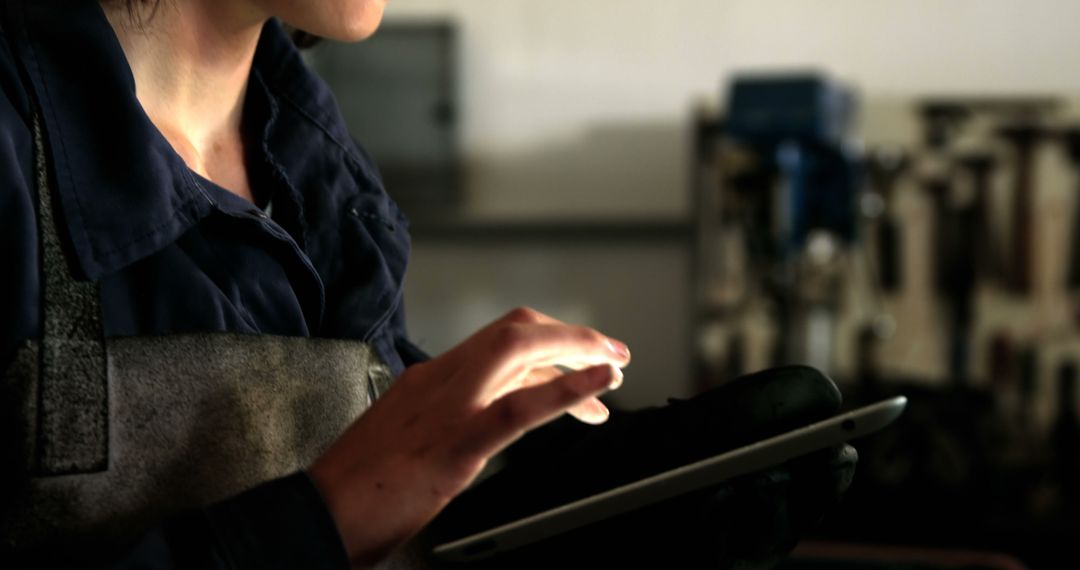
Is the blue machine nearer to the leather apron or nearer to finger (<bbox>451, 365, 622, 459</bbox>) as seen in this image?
the leather apron

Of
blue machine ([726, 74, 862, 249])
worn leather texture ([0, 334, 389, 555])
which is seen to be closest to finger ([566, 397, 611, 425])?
worn leather texture ([0, 334, 389, 555])

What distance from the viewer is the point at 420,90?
4.30 m

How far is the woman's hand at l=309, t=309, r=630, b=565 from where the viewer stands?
73 cm

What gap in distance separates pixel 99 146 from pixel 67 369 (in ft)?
0.61

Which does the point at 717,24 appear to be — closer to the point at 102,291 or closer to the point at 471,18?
the point at 471,18

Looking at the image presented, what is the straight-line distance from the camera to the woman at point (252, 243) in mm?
739

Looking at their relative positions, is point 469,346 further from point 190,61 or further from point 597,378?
point 190,61

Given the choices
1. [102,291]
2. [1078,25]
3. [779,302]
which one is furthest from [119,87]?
[1078,25]

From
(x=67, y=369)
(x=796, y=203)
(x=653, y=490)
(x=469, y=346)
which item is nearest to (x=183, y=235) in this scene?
(x=67, y=369)

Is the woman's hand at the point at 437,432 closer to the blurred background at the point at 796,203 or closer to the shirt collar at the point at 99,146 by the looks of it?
the shirt collar at the point at 99,146

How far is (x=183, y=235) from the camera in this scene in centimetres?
95

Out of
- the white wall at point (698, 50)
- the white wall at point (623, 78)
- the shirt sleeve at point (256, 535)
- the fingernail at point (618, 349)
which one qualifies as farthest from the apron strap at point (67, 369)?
the white wall at point (698, 50)

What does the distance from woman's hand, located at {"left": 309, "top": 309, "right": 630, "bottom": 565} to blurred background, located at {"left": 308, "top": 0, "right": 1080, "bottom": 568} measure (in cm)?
243

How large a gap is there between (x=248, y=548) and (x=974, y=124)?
3.55m
